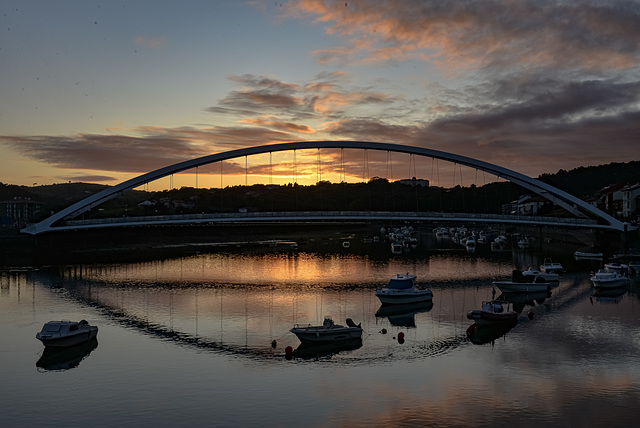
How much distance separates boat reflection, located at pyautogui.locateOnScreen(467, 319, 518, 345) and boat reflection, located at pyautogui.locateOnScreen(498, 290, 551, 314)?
6.99m

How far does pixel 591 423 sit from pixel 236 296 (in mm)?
29187

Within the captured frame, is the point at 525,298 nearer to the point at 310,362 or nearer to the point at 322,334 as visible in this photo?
the point at 322,334

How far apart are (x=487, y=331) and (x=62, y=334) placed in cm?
2090

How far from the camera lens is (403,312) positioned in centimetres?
3681

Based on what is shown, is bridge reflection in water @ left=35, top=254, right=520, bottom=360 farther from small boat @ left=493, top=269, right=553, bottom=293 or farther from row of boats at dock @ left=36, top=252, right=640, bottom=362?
small boat @ left=493, top=269, right=553, bottom=293

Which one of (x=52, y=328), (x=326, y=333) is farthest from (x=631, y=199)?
(x=52, y=328)

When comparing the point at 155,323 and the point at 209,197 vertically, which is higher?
the point at 209,197

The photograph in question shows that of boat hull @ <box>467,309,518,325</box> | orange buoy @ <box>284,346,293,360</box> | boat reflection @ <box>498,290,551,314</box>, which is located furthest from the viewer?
boat reflection @ <box>498,290,551,314</box>

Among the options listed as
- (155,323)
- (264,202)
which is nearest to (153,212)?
(264,202)

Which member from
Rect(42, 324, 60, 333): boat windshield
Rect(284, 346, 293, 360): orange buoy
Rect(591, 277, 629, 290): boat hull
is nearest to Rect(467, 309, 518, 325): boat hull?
Rect(284, 346, 293, 360): orange buoy

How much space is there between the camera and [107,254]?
78062 mm

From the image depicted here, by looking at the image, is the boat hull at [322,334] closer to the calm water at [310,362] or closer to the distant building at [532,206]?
the calm water at [310,362]

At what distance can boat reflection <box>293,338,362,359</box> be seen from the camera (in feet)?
85.9

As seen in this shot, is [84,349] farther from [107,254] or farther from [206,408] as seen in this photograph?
[107,254]
